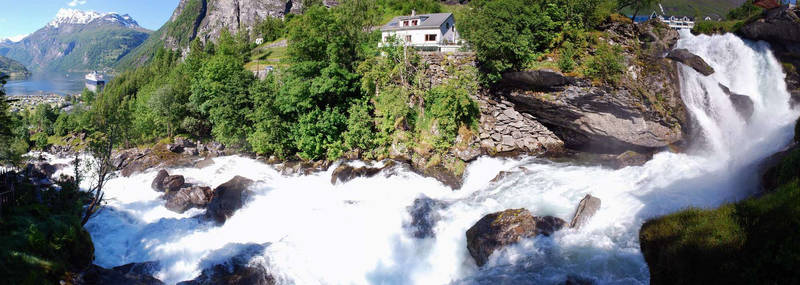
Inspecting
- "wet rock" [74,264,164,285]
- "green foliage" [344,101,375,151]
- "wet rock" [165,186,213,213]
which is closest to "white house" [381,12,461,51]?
"green foliage" [344,101,375,151]

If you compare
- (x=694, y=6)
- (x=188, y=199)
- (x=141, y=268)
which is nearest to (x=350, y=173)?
(x=188, y=199)

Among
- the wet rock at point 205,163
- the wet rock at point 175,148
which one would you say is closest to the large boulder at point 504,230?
the wet rock at point 205,163

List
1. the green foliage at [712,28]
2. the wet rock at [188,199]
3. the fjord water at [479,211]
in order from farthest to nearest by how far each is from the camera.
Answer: the green foliage at [712,28], the wet rock at [188,199], the fjord water at [479,211]

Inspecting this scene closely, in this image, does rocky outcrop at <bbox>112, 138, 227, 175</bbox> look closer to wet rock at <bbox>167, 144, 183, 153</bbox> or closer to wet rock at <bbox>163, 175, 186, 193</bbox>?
wet rock at <bbox>167, 144, 183, 153</bbox>

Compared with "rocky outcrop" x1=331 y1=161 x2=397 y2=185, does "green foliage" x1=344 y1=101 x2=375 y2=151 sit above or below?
above

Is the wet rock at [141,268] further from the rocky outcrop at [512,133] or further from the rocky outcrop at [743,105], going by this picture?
the rocky outcrop at [743,105]

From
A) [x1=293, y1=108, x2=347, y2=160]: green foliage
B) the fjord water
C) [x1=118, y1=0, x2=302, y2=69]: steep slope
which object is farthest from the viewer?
[x1=118, y1=0, x2=302, y2=69]: steep slope
